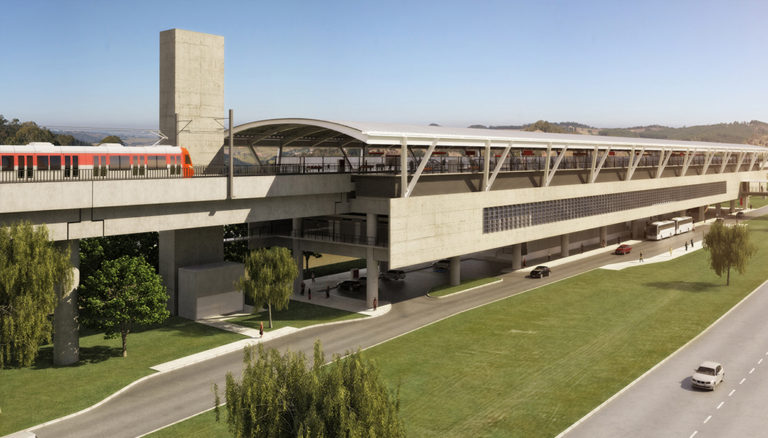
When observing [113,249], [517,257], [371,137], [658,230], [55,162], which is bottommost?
[517,257]

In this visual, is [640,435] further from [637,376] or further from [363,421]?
[363,421]

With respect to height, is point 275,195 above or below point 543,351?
above

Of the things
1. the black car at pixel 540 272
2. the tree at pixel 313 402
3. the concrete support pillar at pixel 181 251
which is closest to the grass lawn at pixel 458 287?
the black car at pixel 540 272

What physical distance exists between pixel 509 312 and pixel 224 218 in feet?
79.2

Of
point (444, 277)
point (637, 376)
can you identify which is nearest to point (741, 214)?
point (444, 277)

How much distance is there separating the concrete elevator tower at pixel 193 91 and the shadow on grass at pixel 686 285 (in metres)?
44.3

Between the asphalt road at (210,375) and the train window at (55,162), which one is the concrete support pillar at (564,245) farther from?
the train window at (55,162)

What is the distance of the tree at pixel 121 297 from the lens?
40.8m

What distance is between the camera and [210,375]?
126 feet

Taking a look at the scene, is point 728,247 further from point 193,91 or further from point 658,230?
point 193,91

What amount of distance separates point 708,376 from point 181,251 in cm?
3908

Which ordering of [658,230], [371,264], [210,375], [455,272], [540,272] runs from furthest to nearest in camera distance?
[658,230]
[540,272]
[455,272]
[371,264]
[210,375]

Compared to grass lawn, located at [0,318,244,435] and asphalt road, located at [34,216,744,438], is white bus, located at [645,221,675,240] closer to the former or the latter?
asphalt road, located at [34,216,744,438]

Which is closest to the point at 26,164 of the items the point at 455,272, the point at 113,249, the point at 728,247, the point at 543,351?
the point at 113,249
